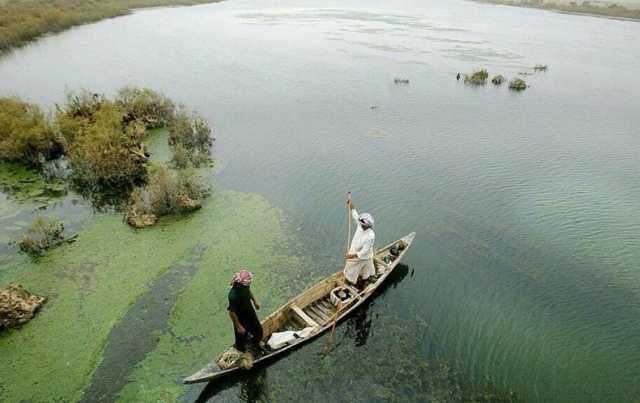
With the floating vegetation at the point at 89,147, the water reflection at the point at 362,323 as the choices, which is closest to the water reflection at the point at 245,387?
the water reflection at the point at 362,323

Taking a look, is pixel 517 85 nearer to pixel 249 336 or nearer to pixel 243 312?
pixel 249 336

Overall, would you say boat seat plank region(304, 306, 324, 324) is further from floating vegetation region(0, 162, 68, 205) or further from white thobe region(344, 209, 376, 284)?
floating vegetation region(0, 162, 68, 205)

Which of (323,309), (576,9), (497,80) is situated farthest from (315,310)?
(576,9)

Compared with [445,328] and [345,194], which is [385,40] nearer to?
[345,194]

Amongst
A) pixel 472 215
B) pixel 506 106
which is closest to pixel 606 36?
pixel 506 106

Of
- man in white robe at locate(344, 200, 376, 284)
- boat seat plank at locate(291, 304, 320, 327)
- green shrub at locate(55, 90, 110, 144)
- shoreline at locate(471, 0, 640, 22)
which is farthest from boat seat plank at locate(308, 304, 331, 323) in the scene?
shoreline at locate(471, 0, 640, 22)
